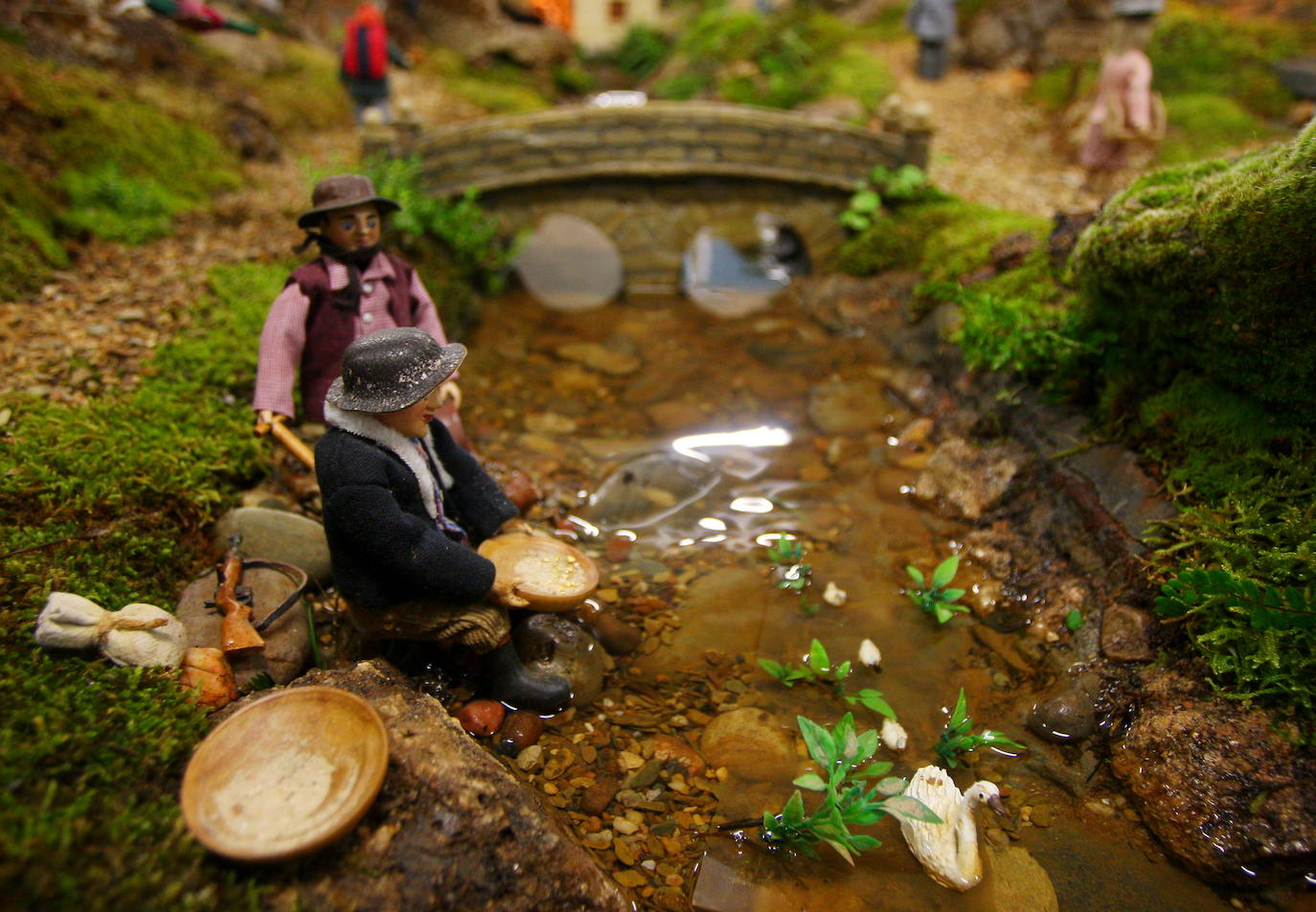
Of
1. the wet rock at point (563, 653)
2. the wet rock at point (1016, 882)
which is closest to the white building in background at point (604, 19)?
the wet rock at point (563, 653)

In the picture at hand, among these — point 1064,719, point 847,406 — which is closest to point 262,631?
point 1064,719

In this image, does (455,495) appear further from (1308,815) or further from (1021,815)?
(1308,815)

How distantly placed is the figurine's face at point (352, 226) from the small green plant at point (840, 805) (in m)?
3.78

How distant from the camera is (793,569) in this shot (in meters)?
5.21

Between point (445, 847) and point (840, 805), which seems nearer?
point (445, 847)

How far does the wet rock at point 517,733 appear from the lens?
3789mm

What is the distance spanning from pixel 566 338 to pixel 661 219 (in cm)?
287

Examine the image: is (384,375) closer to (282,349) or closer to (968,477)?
(282,349)

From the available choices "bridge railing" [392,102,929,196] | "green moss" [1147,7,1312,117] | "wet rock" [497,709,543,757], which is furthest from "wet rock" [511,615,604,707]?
"green moss" [1147,7,1312,117]

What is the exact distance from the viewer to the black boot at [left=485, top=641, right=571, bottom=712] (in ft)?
12.9

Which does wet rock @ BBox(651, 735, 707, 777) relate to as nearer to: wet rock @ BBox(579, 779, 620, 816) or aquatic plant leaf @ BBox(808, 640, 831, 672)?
wet rock @ BBox(579, 779, 620, 816)

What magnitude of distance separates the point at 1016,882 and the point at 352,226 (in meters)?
4.90

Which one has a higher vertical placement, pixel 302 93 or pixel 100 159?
pixel 302 93

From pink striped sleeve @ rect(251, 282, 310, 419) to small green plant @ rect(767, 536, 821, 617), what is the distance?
10.7ft
